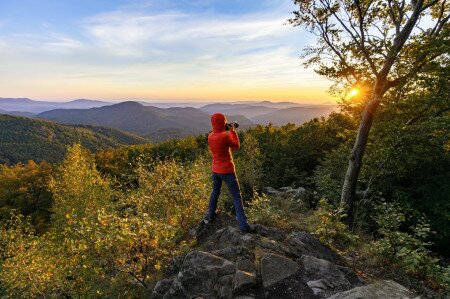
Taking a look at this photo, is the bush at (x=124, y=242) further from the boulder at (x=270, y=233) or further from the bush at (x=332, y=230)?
the bush at (x=332, y=230)

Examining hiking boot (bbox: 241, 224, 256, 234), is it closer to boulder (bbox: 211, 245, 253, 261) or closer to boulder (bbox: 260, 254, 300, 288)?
boulder (bbox: 211, 245, 253, 261)

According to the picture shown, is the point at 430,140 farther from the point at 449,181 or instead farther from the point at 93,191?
the point at 93,191

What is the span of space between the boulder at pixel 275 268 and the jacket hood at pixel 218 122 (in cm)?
355

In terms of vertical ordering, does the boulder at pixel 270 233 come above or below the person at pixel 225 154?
below

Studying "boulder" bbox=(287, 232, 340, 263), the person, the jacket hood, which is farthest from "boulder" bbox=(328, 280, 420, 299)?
the jacket hood

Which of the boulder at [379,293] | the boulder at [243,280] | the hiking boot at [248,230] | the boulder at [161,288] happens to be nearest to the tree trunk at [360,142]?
the hiking boot at [248,230]

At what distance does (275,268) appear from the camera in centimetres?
667

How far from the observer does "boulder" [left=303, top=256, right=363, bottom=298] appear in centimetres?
618

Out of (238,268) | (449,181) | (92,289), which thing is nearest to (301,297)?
(238,268)

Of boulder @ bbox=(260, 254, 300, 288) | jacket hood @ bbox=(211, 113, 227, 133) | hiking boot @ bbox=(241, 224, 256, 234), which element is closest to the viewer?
boulder @ bbox=(260, 254, 300, 288)

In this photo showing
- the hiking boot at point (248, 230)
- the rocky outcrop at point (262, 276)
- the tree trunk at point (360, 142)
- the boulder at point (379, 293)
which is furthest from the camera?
the tree trunk at point (360, 142)

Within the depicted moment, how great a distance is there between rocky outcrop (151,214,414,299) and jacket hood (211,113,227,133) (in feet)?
10.0

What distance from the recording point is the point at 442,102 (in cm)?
1467

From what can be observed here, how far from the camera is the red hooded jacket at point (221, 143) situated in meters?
8.14
